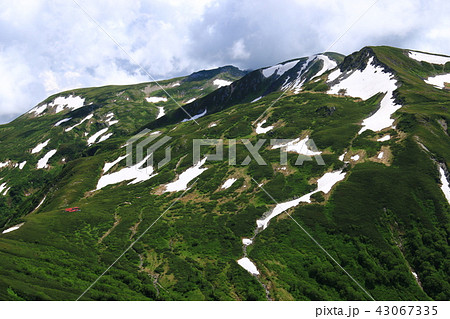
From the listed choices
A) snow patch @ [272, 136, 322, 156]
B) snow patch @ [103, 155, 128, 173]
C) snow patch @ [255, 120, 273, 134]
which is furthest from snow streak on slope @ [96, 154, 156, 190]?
snow patch @ [272, 136, 322, 156]

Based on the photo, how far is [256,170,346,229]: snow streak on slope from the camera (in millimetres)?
55812

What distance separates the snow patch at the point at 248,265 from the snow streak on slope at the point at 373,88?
61645 mm

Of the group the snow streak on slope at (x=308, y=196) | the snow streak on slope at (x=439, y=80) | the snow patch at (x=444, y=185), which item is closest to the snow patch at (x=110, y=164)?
the snow streak on slope at (x=308, y=196)

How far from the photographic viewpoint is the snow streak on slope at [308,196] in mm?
55812

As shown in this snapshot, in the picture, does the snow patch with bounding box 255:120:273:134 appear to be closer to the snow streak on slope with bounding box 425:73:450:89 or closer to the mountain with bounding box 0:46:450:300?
the mountain with bounding box 0:46:450:300

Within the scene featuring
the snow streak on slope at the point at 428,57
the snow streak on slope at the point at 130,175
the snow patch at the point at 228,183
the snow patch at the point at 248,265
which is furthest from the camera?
the snow streak on slope at the point at 428,57

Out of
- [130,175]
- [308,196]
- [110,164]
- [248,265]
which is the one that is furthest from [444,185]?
[110,164]

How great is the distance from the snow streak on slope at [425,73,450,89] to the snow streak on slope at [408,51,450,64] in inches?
802

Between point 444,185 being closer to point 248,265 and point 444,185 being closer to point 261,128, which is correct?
point 248,265

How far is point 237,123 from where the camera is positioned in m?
124

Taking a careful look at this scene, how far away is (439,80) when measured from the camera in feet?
420

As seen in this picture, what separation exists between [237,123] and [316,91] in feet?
170

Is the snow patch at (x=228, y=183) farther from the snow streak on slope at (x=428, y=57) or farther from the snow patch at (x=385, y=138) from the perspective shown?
the snow streak on slope at (x=428, y=57)
